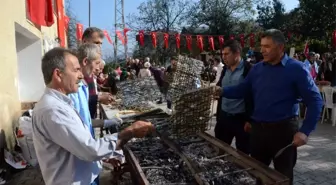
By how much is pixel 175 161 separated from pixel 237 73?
1.47 meters

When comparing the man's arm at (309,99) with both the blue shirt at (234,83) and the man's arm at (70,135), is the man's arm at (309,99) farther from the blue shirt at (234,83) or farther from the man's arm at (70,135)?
the man's arm at (70,135)

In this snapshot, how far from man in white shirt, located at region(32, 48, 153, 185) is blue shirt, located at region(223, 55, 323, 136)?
1.47m

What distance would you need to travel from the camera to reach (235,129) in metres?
3.74

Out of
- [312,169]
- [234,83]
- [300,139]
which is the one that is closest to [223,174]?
[300,139]

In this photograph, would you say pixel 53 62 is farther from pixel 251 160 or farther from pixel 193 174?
pixel 251 160

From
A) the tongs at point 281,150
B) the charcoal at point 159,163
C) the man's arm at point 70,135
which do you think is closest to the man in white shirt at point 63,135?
the man's arm at point 70,135

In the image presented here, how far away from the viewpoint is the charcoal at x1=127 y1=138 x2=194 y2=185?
93.5 inches

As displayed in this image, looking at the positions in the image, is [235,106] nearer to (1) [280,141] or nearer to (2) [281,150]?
(1) [280,141]

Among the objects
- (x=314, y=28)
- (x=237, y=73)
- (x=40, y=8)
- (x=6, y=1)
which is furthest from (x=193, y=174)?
(x=314, y=28)

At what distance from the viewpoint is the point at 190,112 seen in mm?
2502

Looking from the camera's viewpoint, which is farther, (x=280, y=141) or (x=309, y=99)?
(x=280, y=141)

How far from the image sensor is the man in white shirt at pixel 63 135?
5.49 ft

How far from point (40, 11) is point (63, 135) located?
5333 millimetres

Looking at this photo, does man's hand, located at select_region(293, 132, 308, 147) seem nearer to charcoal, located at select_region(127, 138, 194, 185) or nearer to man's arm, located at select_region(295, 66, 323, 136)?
man's arm, located at select_region(295, 66, 323, 136)
